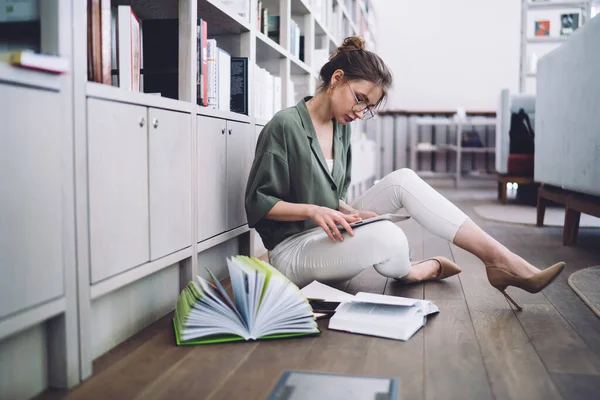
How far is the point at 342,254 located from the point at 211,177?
45 cm

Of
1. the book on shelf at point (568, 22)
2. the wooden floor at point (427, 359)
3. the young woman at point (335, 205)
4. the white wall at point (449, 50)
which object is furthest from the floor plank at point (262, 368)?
the white wall at point (449, 50)

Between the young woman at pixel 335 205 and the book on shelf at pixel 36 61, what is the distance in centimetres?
73

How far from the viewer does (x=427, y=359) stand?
3.96 feet

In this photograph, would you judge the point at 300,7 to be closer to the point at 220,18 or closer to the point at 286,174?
the point at 220,18

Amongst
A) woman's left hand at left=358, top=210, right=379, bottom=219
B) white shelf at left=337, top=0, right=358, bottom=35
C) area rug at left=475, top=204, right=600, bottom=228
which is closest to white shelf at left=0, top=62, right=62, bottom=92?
woman's left hand at left=358, top=210, right=379, bottom=219

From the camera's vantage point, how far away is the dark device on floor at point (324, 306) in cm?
151

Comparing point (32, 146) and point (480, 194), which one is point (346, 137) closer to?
point (32, 146)

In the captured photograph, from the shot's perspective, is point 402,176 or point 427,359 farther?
point 402,176

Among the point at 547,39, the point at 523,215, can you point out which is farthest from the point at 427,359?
the point at 547,39

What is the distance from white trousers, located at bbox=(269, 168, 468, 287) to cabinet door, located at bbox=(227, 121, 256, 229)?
250 millimetres

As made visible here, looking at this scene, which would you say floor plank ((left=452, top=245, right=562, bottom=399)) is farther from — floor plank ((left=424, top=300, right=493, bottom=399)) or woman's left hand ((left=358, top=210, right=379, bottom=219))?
woman's left hand ((left=358, top=210, right=379, bottom=219))

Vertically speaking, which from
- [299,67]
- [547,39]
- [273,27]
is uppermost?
[547,39]

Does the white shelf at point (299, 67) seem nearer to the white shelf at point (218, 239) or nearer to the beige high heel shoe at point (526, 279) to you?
the white shelf at point (218, 239)

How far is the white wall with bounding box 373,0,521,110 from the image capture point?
692 cm
